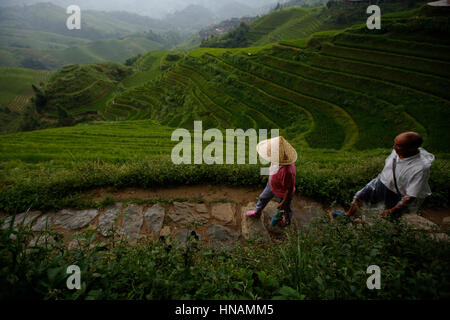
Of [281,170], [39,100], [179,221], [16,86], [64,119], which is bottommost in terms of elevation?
[179,221]

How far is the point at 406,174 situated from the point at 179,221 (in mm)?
3460

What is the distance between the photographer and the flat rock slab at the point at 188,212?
352 cm

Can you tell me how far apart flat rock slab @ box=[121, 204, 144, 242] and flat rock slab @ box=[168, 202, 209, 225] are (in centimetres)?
52

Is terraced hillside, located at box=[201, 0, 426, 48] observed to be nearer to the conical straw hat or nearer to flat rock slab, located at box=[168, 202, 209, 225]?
the conical straw hat

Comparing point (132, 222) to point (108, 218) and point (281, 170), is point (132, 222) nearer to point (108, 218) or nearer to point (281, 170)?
point (108, 218)

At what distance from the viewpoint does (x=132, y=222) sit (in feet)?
11.0

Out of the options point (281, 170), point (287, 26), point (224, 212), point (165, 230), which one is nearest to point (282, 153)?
point (281, 170)

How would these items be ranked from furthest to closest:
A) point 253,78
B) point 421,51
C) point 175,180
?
point 253,78 → point 421,51 → point 175,180

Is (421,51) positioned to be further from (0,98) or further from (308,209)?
(0,98)

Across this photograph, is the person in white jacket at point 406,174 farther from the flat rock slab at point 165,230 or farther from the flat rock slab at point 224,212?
the flat rock slab at point 165,230

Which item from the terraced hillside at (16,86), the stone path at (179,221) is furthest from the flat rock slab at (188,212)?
the terraced hillside at (16,86)
